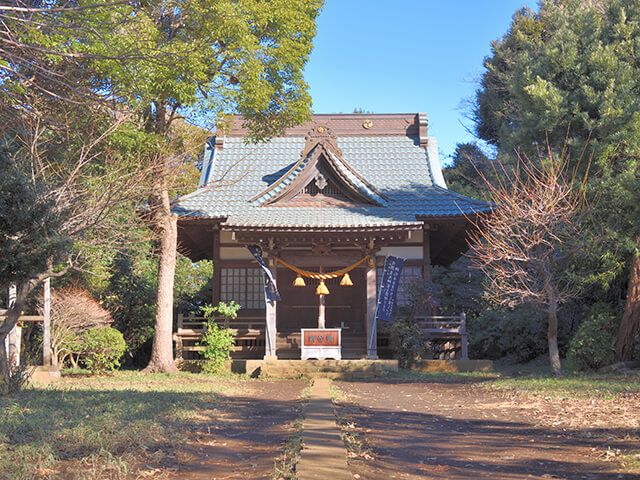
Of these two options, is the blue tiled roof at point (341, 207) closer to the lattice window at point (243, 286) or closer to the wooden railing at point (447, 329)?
the lattice window at point (243, 286)

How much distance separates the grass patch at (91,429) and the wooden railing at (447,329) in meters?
8.10

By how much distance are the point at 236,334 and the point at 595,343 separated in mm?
9581

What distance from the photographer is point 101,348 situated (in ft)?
49.6

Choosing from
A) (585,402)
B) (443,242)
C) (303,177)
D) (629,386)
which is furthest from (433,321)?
(585,402)

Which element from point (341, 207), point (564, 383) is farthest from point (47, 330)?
point (564, 383)

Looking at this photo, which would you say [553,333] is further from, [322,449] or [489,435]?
[322,449]

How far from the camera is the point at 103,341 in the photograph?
15.1 metres

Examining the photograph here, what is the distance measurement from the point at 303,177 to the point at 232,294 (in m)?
4.30

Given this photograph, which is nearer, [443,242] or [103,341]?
[103,341]

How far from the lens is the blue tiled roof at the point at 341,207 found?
1656 cm

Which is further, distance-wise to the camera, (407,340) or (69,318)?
(407,340)

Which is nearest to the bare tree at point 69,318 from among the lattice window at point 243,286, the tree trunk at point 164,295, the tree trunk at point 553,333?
the tree trunk at point 164,295

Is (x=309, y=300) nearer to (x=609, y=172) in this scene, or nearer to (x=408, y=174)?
(x=408, y=174)

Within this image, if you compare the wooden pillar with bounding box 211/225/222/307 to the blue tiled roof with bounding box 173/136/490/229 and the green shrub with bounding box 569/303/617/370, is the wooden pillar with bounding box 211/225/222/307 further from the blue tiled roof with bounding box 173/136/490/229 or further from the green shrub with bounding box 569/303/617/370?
the green shrub with bounding box 569/303/617/370
